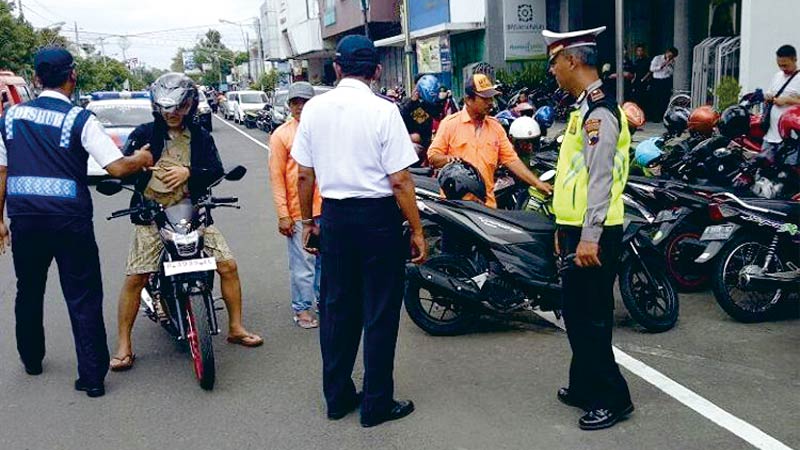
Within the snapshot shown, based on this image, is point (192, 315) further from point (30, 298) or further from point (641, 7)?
point (641, 7)

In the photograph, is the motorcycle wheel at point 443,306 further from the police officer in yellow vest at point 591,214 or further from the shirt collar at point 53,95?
the shirt collar at point 53,95

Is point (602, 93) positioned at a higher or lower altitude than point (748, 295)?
higher

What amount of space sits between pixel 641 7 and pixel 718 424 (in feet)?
57.0

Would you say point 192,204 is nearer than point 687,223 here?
Yes

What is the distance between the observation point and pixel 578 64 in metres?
3.70

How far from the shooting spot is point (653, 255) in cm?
518

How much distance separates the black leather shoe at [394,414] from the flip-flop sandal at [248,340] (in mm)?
1483

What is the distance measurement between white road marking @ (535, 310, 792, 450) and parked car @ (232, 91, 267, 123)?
3103cm

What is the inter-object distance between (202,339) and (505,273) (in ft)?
6.18

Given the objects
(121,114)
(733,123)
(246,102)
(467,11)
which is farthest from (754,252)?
(246,102)

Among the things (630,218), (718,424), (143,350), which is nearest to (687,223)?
(630,218)

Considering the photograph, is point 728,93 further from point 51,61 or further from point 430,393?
point 51,61

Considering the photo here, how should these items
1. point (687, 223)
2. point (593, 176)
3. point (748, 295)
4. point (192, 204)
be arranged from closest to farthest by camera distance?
point (593, 176)
point (192, 204)
point (748, 295)
point (687, 223)

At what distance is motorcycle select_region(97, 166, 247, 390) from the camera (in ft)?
14.7
